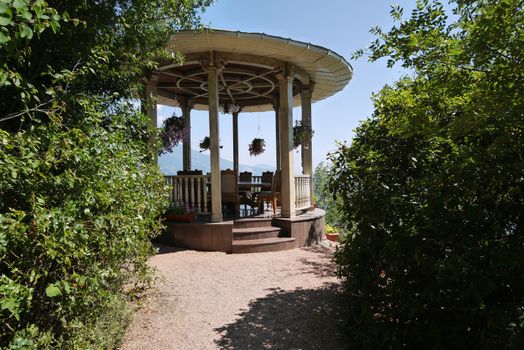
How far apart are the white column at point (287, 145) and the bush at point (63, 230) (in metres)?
4.48

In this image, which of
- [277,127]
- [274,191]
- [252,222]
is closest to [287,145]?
[274,191]

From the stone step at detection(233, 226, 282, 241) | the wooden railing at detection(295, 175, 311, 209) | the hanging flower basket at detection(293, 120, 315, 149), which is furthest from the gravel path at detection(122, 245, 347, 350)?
the hanging flower basket at detection(293, 120, 315, 149)

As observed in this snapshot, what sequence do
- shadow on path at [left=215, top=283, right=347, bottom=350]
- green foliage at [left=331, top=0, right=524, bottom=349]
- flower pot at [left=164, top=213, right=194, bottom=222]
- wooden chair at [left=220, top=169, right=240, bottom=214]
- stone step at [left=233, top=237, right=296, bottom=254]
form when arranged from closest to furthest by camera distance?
green foliage at [left=331, top=0, right=524, bottom=349] → shadow on path at [left=215, top=283, right=347, bottom=350] → stone step at [left=233, top=237, right=296, bottom=254] → flower pot at [left=164, top=213, right=194, bottom=222] → wooden chair at [left=220, top=169, right=240, bottom=214]

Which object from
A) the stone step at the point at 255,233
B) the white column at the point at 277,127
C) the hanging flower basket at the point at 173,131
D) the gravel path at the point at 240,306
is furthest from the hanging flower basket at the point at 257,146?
the gravel path at the point at 240,306

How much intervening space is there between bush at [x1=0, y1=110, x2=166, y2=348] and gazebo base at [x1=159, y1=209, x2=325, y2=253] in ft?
10.8

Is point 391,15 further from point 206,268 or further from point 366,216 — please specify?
point 206,268

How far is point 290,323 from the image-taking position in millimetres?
3492

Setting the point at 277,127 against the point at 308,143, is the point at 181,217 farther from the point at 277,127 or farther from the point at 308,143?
the point at 277,127

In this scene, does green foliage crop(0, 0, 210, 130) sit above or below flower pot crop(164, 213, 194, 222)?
above

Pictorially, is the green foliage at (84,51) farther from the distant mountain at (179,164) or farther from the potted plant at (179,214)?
the potted plant at (179,214)

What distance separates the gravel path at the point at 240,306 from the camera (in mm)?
3188

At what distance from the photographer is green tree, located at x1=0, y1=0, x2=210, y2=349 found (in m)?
1.86

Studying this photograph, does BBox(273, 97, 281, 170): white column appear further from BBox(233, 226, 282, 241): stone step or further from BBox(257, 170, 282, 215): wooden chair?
BBox(233, 226, 282, 241): stone step

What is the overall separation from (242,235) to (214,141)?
6.57 ft
